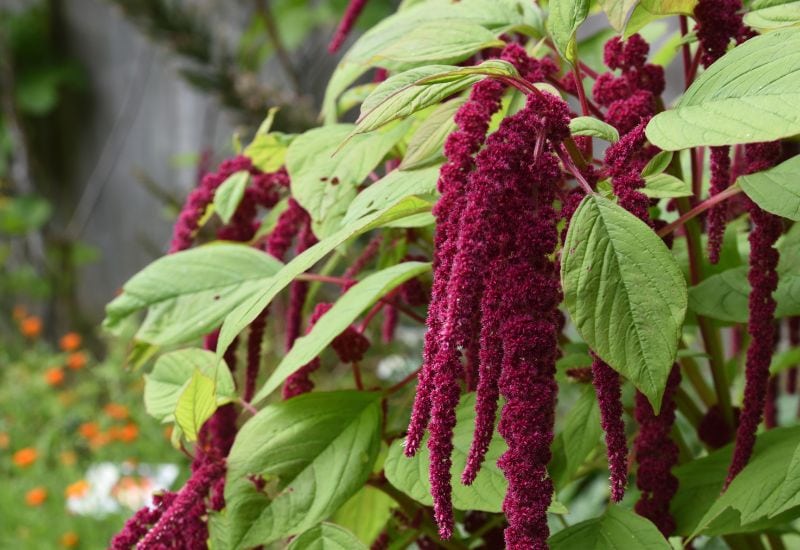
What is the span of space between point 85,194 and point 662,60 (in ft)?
14.5

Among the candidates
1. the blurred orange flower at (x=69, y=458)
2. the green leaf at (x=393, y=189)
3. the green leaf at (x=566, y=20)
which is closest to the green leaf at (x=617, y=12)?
the green leaf at (x=566, y=20)

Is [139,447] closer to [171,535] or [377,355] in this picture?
[377,355]

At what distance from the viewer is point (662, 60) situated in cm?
71

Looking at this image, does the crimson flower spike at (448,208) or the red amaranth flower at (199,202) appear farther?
the red amaranth flower at (199,202)

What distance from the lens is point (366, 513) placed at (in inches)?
29.2

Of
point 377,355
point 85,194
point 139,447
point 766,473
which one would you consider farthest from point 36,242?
point 766,473

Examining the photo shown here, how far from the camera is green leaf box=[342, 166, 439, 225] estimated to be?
0.51 m

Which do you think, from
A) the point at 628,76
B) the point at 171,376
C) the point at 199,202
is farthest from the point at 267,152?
the point at 628,76

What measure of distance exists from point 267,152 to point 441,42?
0.22 meters

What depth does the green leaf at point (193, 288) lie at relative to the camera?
63 cm

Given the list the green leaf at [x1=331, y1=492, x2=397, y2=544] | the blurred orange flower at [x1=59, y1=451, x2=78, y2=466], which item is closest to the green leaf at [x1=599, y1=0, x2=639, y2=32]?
the green leaf at [x1=331, y1=492, x2=397, y2=544]

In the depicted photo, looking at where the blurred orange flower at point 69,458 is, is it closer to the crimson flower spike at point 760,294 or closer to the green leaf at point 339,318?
the green leaf at point 339,318

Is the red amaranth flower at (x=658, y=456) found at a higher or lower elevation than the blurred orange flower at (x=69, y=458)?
lower

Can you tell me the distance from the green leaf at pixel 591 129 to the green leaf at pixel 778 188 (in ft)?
0.24
